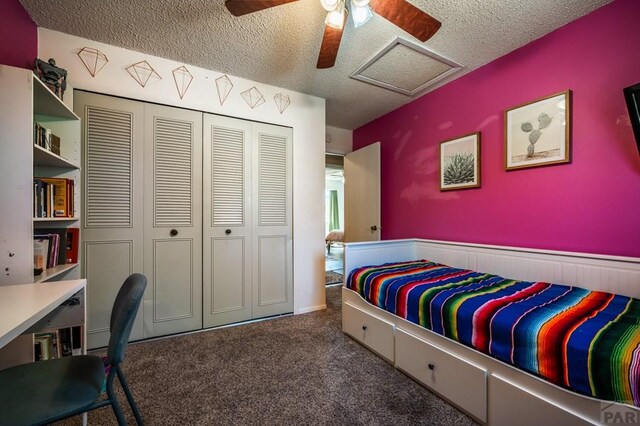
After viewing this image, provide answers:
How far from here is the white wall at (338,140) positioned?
3979 millimetres

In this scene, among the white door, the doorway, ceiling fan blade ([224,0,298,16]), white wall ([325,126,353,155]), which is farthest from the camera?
the doorway

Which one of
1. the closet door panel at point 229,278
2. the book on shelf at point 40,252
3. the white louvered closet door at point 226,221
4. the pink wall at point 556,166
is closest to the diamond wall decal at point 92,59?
the white louvered closet door at point 226,221

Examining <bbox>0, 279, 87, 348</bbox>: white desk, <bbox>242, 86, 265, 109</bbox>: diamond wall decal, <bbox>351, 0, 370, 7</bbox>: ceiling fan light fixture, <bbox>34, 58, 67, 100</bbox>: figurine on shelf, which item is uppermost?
<bbox>242, 86, 265, 109</bbox>: diamond wall decal

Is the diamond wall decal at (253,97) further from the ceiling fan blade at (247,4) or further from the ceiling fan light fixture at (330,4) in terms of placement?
the ceiling fan light fixture at (330,4)

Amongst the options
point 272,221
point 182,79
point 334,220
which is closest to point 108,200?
point 182,79

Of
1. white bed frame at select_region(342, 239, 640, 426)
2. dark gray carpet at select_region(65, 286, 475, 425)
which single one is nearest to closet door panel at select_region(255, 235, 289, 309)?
dark gray carpet at select_region(65, 286, 475, 425)

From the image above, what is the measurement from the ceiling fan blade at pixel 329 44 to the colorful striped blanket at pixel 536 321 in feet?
5.41

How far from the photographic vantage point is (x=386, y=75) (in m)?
2.51

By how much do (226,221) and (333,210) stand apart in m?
6.99

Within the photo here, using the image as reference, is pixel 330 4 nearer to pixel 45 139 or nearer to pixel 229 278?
pixel 45 139

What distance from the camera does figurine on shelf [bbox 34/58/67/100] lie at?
Answer: 169cm

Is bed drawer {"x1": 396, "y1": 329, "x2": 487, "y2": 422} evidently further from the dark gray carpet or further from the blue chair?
the blue chair

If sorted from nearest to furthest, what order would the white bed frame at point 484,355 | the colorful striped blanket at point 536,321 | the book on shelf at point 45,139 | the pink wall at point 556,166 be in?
the colorful striped blanket at point 536,321, the white bed frame at point 484,355, the book on shelf at point 45,139, the pink wall at point 556,166

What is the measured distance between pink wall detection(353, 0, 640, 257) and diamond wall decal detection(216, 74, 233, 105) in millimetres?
2136
